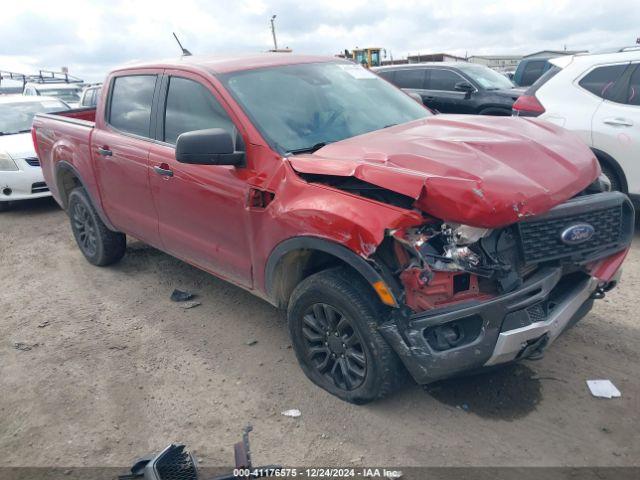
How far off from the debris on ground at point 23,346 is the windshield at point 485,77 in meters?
8.49

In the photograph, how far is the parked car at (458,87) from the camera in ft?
31.5

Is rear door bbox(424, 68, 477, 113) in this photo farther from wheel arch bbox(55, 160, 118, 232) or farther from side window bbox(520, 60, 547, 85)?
wheel arch bbox(55, 160, 118, 232)

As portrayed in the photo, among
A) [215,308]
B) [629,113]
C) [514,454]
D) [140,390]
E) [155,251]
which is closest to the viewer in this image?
[514,454]

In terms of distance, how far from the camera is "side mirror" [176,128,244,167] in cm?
307

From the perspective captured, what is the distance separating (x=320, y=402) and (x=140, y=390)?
114cm

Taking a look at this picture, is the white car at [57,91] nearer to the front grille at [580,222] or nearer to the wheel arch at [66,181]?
the wheel arch at [66,181]

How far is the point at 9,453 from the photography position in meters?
2.89

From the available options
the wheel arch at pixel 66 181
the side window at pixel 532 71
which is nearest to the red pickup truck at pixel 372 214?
the wheel arch at pixel 66 181

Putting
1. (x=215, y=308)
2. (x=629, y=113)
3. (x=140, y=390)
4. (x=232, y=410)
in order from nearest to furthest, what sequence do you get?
(x=232, y=410), (x=140, y=390), (x=215, y=308), (x=629, y=113)

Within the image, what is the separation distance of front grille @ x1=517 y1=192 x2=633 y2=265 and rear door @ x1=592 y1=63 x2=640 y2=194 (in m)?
2.49

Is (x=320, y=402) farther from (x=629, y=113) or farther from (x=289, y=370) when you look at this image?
(x=629, y=113)

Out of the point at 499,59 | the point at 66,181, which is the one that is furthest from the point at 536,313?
the point at 499,59

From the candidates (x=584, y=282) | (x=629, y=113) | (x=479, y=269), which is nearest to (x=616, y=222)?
(x=584, y=282)

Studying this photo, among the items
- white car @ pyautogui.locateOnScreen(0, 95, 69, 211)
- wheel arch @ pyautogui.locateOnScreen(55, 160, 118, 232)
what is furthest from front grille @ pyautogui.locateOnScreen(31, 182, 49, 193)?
wheel arch @ pyautogui.locateOnScreen(55, 160, 118, 232)
